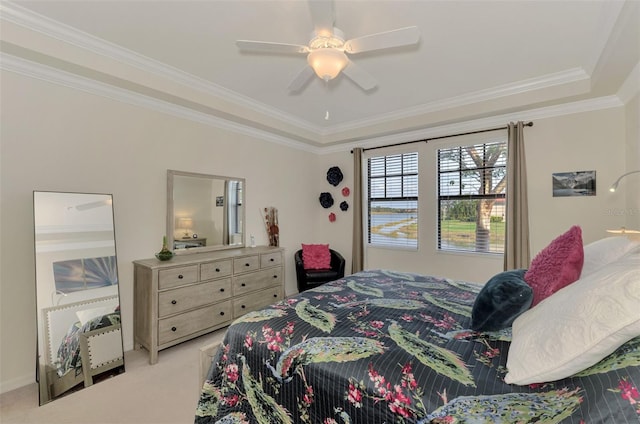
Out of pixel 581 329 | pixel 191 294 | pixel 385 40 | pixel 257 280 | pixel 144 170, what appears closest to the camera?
pixel 581 329

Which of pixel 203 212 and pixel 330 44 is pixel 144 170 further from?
pixel 330 44

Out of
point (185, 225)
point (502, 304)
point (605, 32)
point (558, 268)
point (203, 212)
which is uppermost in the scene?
point (605, 32)

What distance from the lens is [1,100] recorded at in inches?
88.4

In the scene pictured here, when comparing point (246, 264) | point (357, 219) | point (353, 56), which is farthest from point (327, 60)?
point (357, 219)

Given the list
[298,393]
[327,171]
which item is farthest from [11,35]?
[327,171]

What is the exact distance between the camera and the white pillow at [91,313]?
7.84 feet

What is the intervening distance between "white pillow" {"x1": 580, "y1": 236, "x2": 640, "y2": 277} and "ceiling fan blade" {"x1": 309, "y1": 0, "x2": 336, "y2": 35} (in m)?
1.95

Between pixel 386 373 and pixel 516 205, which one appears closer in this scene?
pixel 386 373

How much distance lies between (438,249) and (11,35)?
489 centimetres

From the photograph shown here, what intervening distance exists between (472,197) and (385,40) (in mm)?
2873

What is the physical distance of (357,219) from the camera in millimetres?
4766

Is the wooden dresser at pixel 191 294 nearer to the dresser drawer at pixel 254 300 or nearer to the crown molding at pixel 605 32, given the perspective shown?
the dresser drawer at pixel 254 300

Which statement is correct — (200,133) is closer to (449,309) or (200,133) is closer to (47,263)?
(47,263)

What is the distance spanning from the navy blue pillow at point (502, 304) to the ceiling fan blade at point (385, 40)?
4.96 ft
